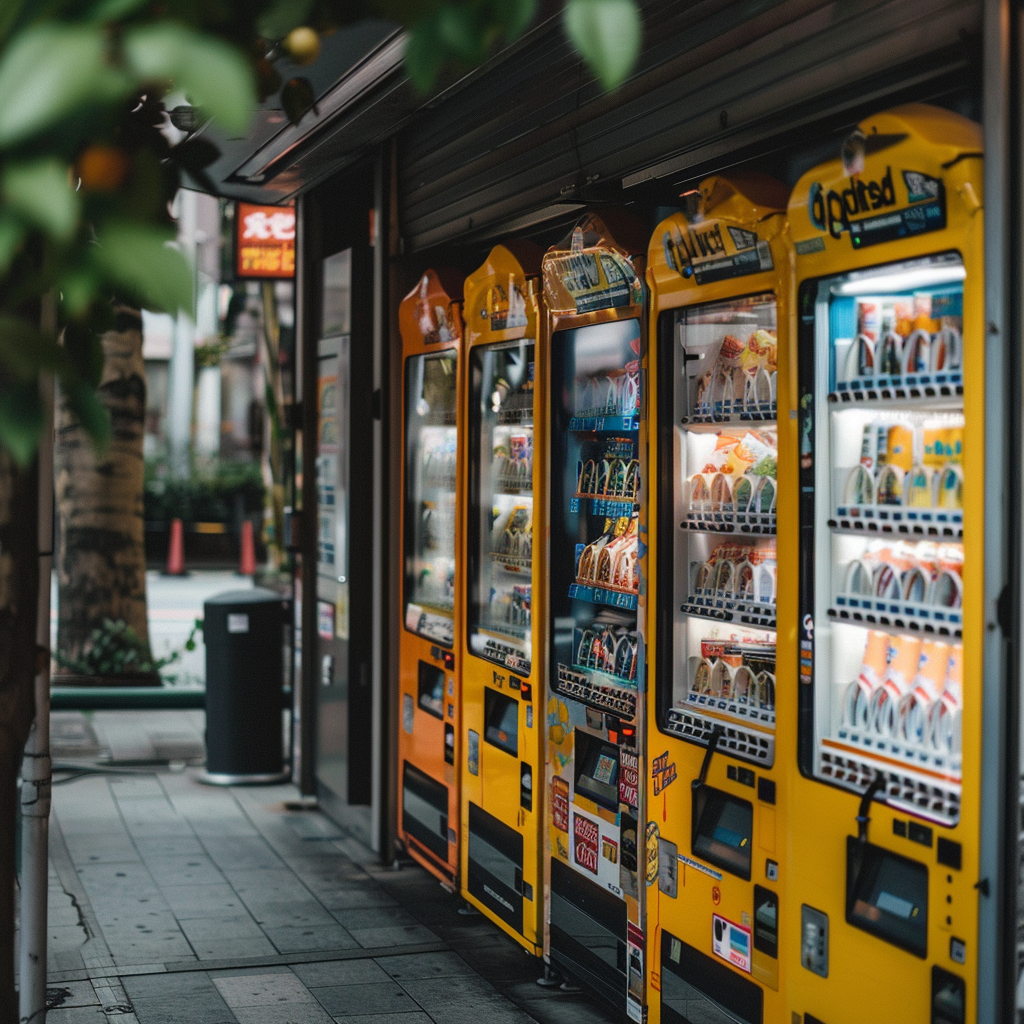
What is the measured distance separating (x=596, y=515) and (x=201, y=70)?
349 cm

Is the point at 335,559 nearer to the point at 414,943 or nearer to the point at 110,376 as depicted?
the point at 414,943

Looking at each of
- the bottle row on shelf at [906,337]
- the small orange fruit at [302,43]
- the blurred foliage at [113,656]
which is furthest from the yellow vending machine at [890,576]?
the blurred foliage at [113,656]

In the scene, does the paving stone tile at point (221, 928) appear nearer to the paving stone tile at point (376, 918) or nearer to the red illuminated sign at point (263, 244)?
the paving stone tile at point (376, 918)

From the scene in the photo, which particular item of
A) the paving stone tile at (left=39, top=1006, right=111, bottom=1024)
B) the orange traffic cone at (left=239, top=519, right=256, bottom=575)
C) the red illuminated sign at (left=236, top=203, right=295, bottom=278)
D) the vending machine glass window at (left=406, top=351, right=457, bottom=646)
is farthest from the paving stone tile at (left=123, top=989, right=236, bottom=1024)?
the orange traffic cone at (left=239, top=519, right=256, bottom=575)

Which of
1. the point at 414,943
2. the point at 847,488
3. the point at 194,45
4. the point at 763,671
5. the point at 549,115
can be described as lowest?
the point at 414,943

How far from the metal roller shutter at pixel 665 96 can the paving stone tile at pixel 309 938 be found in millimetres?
2986

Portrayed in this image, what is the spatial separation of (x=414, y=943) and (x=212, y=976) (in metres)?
0.84

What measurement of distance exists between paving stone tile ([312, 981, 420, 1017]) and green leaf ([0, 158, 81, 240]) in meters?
3.85

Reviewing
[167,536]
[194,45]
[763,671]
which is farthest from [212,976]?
[167,536]

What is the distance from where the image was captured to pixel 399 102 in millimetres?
5703

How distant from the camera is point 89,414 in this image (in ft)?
4.91

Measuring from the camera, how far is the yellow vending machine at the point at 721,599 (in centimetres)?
348

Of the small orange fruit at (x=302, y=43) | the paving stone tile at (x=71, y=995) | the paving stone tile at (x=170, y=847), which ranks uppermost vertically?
the small orange fruit at (x=302, y=43)

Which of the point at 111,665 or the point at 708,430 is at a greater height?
the point at 708,430
